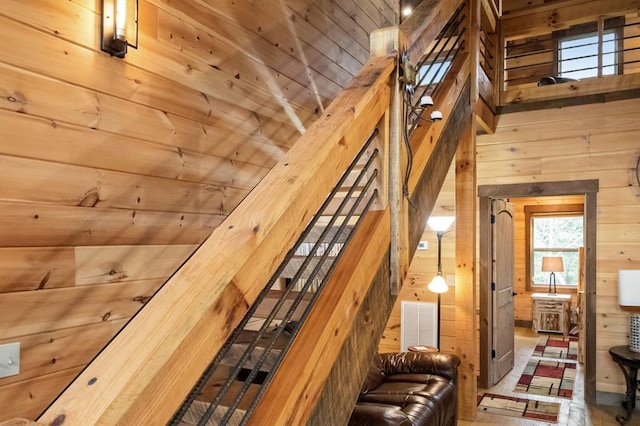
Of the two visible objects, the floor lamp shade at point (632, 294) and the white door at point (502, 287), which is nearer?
the floor lamp shade at point (632, 294)

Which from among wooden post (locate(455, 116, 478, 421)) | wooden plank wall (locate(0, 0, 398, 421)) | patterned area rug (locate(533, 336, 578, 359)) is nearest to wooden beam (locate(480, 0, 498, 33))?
wooden post (locate(455, 116, 478, 421))

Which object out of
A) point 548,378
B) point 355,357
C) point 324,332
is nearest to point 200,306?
point 324,332

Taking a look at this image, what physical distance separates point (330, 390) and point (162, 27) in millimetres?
1676

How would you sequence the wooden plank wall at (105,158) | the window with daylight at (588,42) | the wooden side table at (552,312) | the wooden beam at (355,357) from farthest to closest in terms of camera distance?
the wooden side table at (552,312)
the window with daylight at (588,42)
the wooden plank wall at (105,158)
the wooden beam at (355,357)

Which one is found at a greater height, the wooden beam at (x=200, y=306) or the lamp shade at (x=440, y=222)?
the lamp shade at (x=440, y=222)

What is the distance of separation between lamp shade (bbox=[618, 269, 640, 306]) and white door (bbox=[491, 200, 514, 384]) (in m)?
1.24

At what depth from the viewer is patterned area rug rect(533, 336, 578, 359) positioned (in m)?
6.66

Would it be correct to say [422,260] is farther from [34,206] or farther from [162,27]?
[34,206]

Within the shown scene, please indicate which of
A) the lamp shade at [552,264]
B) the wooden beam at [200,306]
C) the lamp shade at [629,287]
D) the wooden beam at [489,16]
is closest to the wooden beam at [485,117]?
the wooden beam at [489,16]

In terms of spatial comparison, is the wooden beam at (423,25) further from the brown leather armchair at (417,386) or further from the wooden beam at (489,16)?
the wooden beam at (489,16)

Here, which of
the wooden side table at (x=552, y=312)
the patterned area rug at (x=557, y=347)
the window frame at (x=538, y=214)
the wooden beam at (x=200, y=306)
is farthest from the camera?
the window frame at (x=538, y=214)

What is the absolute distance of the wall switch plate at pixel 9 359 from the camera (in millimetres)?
1472

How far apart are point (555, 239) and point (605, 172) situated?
464cm

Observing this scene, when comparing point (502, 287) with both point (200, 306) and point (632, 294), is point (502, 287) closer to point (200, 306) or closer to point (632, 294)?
point (632, 294)
